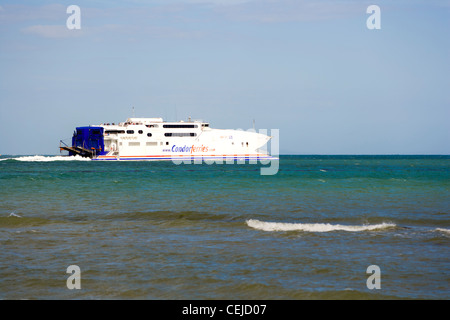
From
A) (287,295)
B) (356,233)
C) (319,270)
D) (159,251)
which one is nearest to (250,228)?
(356,233)

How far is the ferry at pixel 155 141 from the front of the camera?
8956 centimetres

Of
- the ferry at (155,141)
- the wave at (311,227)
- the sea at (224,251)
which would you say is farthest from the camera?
the ferry at (155,141)

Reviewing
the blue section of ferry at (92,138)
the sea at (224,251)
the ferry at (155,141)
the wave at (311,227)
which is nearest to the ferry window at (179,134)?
the ferry at (155,141)

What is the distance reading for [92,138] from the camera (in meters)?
91.6

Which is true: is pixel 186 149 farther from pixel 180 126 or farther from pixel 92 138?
pixel 92 138

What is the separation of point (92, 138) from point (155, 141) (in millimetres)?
11681

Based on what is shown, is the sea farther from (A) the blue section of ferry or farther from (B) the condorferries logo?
(A) the blue section of ferry

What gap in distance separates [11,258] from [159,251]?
3.53 metres

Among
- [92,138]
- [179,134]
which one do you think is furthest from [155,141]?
[92,138]

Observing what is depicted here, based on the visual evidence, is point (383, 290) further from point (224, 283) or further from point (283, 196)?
point (283, 196)

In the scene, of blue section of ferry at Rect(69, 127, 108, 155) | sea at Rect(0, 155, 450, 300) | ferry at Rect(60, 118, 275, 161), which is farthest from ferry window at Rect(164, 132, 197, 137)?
sea at Rect(0, 155, 450, 300)

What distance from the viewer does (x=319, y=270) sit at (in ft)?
36.3

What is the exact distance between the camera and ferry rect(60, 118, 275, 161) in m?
89.6

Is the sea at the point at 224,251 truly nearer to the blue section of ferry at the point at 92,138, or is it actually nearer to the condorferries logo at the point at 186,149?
the condorferries logo at the point at 186,149
